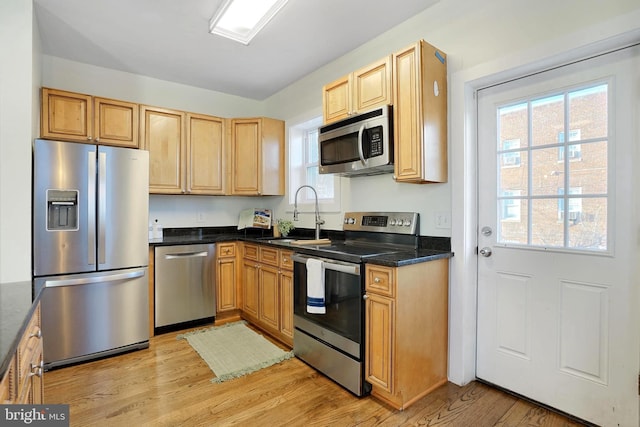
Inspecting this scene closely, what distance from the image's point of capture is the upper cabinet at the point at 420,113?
214 cm

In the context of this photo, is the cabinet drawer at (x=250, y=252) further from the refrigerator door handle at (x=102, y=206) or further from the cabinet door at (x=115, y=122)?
the cabinet door at (x=115, y=122)

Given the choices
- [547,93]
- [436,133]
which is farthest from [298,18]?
[547,93]

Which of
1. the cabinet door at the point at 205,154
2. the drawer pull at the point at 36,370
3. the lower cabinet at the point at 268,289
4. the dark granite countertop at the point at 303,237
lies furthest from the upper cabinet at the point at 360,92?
the drawer pull at the point at 36,370

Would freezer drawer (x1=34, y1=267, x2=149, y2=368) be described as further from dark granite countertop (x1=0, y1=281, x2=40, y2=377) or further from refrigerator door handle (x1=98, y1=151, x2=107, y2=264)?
dark granite countertop (x1=0, y1=281, x2=40, y2=377)

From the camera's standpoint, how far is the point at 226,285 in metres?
3.61

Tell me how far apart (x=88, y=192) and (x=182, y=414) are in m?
1.84

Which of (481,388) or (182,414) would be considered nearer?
(182,414)

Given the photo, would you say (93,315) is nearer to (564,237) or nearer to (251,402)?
(251,402)

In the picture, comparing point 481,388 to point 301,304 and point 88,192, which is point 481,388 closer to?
point 301,304

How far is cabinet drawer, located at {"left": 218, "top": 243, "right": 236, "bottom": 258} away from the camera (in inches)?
140

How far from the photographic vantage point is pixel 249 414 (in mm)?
1955

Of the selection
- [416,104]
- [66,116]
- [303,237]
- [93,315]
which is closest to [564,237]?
[416,104]

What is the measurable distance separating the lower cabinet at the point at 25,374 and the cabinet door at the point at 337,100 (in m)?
2.29

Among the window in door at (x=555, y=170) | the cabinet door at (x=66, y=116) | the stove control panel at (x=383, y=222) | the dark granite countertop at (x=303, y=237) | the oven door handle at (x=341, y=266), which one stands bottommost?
the oven door handle at (x=341, y=266)
